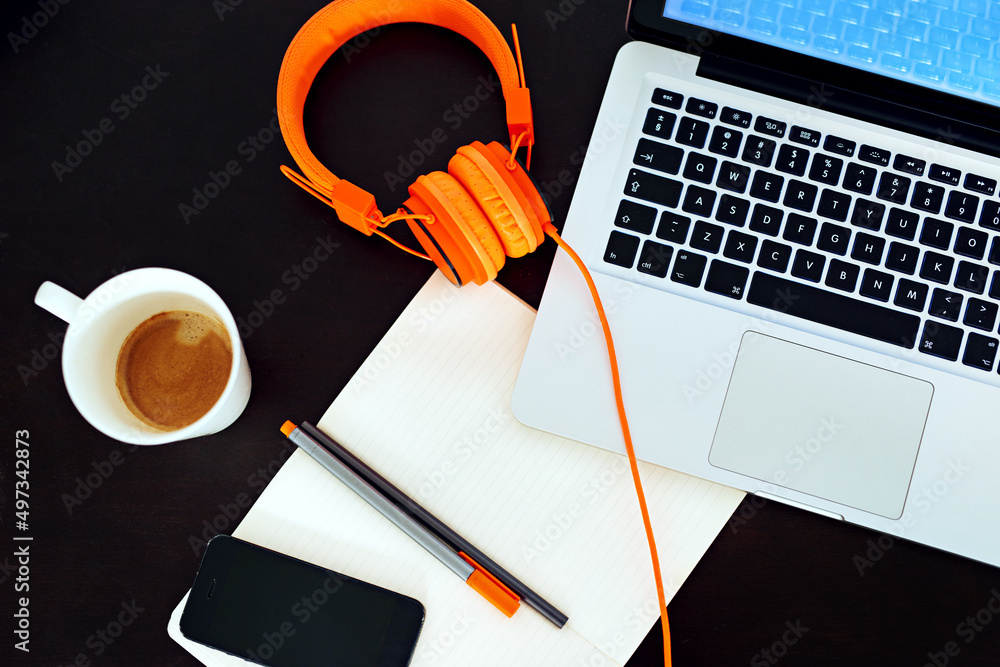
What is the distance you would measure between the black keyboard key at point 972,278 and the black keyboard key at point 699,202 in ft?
0.76

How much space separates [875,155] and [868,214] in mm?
59

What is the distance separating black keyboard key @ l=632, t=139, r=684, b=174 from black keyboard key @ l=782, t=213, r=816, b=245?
11 cm

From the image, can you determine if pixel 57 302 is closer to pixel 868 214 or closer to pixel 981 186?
pixel 868 214

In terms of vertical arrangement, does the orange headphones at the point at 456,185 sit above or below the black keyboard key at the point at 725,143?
below

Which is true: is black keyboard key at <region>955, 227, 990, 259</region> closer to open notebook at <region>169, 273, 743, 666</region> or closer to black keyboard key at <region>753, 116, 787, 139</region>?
black keyboard key at <region>753, 116, 787, 139</region>

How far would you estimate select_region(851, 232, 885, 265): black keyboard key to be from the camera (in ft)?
1.91

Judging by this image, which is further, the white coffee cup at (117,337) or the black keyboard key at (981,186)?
the black keyboard key at (981,186)

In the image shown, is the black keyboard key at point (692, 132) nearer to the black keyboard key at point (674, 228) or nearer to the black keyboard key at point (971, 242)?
the black keyboard key at point (674, 228)

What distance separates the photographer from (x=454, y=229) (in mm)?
555

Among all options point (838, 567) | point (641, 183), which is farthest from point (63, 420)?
point (838, 567)

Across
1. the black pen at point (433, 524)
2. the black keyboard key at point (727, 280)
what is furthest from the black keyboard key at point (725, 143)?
the black pen at point (433, 524)

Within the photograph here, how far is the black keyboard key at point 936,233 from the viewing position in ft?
1.92

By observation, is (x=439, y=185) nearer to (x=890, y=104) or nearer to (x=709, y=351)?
(x=709, y=351)

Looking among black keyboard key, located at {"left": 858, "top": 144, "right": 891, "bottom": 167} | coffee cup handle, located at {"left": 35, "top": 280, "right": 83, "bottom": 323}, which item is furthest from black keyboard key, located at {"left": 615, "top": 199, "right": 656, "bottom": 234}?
coffee cup handle, located at {"left": 35, "top": 280, "right": 83, "bottom": 323}
